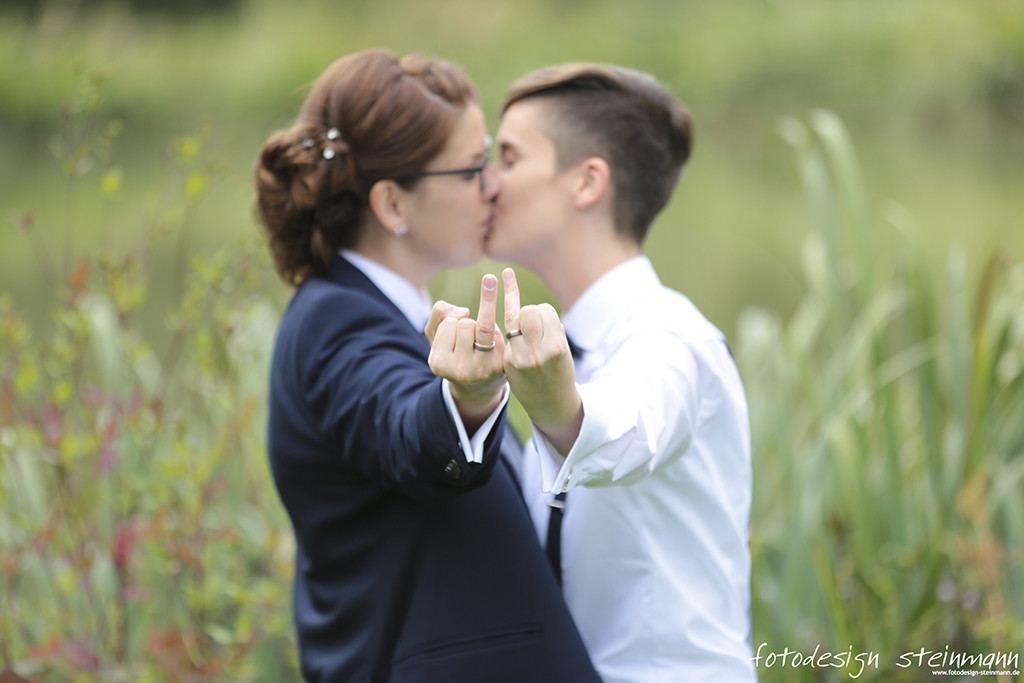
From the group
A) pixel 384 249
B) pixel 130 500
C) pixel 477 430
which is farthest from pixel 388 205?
pixel 130 500

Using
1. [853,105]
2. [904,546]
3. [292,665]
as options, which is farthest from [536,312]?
[853,105]

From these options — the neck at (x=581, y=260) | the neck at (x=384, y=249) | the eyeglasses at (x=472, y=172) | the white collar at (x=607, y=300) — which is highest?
the eyeglasses at (x=472, y=172)

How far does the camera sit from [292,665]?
2.05 meters

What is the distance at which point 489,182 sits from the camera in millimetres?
1321

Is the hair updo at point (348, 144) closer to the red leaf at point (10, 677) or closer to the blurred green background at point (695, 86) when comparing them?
the red leaf at point (10, 677)

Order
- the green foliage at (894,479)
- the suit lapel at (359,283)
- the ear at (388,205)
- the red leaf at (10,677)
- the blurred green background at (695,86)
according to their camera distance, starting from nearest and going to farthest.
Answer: the suit lapel at (359,283) → the ear at (388,205) → the red leaf at (10,677) → the green foliage at (894,479) → the blurred green background at (695,86)

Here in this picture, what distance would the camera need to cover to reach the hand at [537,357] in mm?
714

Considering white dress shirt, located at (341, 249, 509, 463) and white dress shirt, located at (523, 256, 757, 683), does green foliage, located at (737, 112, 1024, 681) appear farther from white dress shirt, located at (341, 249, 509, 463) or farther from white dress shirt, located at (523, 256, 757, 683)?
white dress shirt, located at (341, 249, 509, 463)

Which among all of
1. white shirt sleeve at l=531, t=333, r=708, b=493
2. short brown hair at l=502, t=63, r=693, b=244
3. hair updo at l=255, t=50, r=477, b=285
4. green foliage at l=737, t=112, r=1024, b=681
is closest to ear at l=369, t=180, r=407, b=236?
hair updo at l=255, t=50, r=477, b=285

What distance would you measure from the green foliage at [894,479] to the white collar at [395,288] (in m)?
0.95

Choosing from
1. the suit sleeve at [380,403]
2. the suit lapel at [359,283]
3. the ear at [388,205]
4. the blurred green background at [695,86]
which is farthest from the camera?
the blurred green background at [695,86]

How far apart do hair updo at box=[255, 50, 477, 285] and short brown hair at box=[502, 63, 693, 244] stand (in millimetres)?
146

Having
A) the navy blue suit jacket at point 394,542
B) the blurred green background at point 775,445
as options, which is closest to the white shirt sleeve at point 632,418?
the navy blue suit jacket at point 394,542

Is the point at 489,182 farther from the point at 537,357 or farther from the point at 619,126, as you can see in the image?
the point at 537,357
